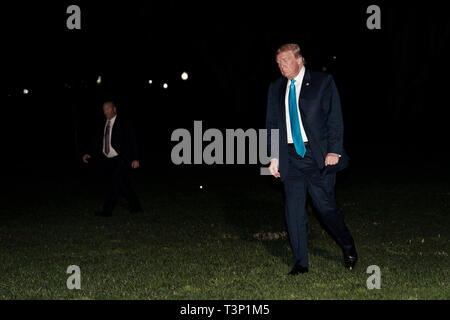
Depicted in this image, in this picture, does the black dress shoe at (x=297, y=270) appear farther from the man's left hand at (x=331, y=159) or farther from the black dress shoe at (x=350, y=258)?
the man's left hand at (x=331, y=159)

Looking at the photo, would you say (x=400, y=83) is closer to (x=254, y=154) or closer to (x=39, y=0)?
(x=254, y=154)

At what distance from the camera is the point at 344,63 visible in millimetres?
58656

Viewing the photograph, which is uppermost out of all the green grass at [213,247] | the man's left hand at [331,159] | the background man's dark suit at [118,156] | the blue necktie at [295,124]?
→ the blue necktie at [295,124]

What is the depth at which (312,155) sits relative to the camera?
677 cm

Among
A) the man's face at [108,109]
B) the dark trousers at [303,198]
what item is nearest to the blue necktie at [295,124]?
the dark trousers at [303,198]

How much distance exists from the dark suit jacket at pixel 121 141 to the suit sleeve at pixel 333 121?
514cm

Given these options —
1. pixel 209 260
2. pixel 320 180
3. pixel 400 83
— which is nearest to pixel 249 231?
pixel 209 260

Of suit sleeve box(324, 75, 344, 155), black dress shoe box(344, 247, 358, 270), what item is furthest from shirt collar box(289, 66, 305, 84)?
black dress shoe box(344, 247, 358, 270)

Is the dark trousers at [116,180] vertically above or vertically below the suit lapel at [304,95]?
below

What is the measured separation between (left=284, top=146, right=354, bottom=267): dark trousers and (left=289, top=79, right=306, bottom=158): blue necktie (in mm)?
117

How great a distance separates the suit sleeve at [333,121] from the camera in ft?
22.0

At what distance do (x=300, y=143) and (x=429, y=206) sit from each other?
5.86 meters

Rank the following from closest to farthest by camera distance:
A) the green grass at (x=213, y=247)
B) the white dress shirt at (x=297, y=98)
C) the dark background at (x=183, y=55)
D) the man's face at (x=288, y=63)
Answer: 1. the green grass at (x=213, y=247)
2. the man's face at (x=288, y=63)
3. the white dress shirt at (x=297, y=98)
4. the dark background at (x=183, y=55)

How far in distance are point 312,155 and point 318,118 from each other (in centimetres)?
35
